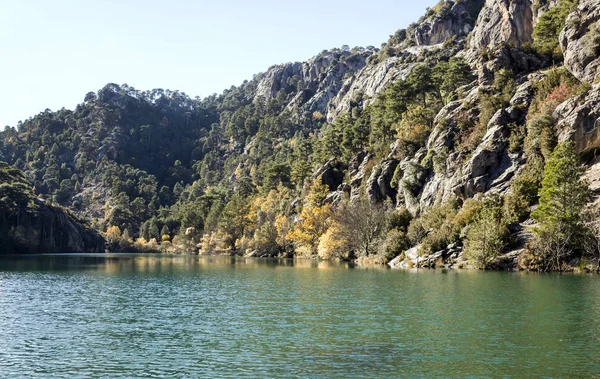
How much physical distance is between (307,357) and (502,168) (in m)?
85.0

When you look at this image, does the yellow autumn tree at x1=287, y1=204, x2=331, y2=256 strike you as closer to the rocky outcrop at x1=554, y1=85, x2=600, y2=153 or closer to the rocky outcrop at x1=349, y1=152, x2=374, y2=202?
the rocky outcrop at x1=349, y1=152, x2=374, y2=202

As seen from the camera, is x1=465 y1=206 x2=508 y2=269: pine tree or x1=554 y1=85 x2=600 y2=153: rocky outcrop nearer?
x1=465 y1=206 x2=508 y2=269: pine tree

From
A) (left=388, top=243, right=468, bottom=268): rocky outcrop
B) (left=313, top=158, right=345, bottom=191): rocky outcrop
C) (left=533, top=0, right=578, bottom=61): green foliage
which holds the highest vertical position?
(left=533, top=0, right=578, bottom=61): green foliage

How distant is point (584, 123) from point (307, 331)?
76.6m

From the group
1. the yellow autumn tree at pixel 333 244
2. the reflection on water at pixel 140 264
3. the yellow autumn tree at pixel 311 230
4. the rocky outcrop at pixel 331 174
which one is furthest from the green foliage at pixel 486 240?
the rocky outcrop at pixel 331 174

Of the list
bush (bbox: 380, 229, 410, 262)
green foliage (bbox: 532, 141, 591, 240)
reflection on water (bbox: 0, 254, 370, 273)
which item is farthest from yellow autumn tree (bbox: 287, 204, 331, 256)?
green foliage (bbox: 532, 141, 591, 240)

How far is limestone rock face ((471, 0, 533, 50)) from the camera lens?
160875mm

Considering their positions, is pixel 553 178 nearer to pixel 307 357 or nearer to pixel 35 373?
pixel 307 357

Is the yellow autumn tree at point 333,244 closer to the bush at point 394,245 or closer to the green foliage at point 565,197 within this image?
the bush at point 394,245

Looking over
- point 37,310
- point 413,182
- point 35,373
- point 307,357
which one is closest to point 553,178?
point 413,182

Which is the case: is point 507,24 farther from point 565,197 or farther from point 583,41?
point 565,197

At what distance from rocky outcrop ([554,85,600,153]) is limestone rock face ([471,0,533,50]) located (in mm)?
64828

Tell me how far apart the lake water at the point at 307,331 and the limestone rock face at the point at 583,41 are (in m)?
59.3

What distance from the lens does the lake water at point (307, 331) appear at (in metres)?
28.5
